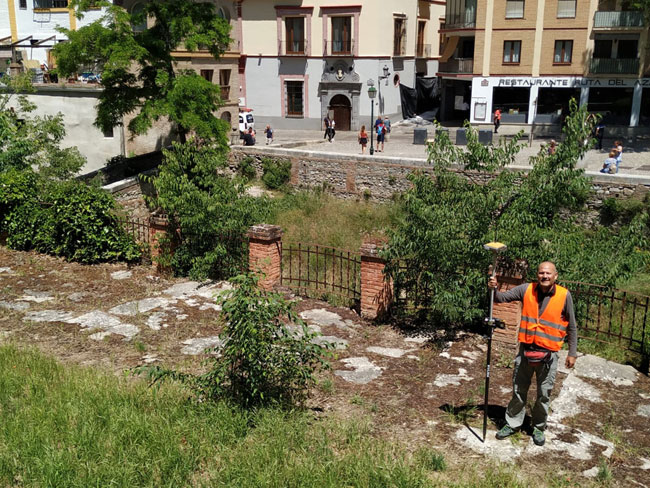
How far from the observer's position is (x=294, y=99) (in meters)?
38.2

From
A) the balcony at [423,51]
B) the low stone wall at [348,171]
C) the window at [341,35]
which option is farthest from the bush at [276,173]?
the balcony at [423,51]

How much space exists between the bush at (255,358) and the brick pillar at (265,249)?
462 cm

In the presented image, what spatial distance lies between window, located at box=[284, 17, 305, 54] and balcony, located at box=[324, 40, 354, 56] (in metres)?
1.42

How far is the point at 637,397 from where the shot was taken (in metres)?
8.50

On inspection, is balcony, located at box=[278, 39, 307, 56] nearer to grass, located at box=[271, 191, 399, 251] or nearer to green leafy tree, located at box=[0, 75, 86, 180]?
green leafy tree, located at box=[0, 75, 86, 180]

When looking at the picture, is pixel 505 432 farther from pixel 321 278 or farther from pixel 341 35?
pixel 341 35

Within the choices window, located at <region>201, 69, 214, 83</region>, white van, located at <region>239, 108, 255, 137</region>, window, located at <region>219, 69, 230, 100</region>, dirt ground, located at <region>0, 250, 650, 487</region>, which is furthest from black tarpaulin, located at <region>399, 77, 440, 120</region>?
dirt ground, located at <region>0, 250, 650, 487</region>

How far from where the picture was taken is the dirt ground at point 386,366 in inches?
280

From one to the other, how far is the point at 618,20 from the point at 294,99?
54.0ft

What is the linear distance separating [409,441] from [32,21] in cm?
3816

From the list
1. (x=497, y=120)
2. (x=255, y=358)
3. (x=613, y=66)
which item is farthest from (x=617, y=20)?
(x=255, y=358)

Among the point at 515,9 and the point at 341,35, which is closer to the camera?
the point at 515,9

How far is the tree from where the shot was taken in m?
22.5

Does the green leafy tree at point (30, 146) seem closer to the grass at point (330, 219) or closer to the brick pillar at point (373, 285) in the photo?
the grass at point (330, 219)
